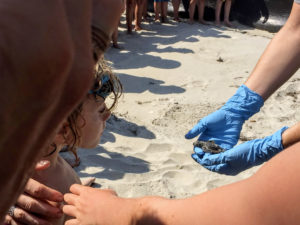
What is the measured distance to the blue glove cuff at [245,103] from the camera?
8.80 feet

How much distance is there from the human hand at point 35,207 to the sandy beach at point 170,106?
116cm

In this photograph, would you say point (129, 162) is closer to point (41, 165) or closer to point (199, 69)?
point (41, 165)

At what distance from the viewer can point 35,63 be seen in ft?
1.13

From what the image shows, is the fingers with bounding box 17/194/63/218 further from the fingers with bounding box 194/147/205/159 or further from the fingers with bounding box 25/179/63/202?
the fingers with bounding box 194/147/205/159

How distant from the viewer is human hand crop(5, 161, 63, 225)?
1.41 meters

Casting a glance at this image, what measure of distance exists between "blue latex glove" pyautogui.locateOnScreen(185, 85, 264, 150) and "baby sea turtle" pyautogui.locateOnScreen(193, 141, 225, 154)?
0.11 feet

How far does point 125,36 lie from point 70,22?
6538mm

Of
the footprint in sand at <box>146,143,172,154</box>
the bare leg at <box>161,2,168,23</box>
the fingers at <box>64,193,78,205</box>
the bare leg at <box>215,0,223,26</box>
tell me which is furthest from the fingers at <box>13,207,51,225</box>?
the bare leg at <box>215,0,223,26</box>

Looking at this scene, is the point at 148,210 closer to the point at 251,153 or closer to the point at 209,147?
the point at 251,153

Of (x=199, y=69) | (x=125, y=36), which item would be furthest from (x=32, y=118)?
(x=125, y=36)

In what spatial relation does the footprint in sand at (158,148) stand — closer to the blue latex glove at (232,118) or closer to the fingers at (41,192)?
the blue latex glove at (232,118)

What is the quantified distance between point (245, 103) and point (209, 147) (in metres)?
0.44

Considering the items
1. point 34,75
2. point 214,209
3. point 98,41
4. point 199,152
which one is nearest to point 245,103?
point 199,152

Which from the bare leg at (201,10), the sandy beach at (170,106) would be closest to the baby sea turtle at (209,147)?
the sandy beach at (170,106)
